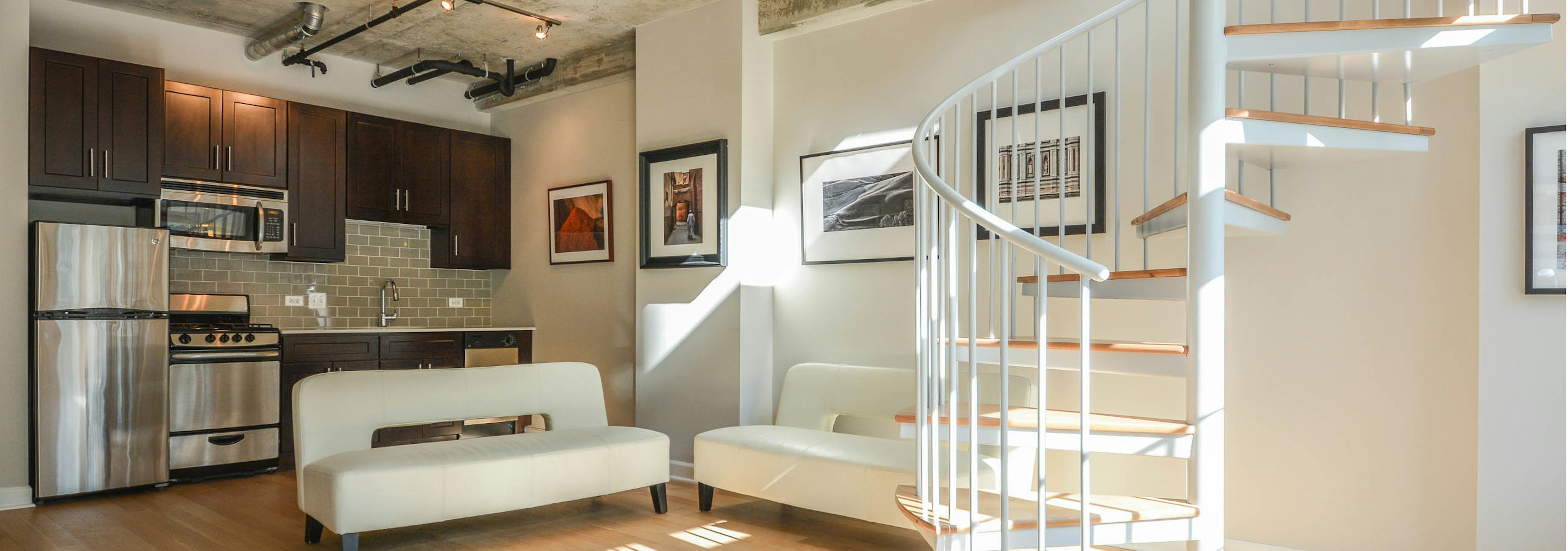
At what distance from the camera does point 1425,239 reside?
3398mm

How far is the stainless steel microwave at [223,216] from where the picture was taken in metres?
5.50

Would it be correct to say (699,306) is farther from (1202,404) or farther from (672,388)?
(1202,404)

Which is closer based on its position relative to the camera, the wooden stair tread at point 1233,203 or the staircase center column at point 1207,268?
the staircase center column at point 1207,268

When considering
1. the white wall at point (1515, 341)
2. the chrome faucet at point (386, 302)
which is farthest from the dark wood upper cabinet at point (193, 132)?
the white wall at point (1515, 341)

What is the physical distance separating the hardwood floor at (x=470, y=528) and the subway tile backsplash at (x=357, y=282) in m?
1.56

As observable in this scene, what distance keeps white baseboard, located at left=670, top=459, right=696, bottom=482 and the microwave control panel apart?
9.64 feet

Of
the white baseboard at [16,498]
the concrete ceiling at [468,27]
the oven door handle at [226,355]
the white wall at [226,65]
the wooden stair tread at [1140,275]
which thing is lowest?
the white baseboard at [16,498]

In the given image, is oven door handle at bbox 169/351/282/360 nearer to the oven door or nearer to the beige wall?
the oven door

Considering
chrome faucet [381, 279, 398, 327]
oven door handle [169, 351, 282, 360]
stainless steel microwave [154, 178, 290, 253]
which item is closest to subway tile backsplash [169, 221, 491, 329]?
chrome faucet [381, 279, 398, 327]

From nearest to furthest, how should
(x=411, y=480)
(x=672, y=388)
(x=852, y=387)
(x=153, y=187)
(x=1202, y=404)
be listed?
(x=1202, y=404) < (x=411, y=480) < (x=852, y=387) < (x=153, y=187) < (x=672, y=388)

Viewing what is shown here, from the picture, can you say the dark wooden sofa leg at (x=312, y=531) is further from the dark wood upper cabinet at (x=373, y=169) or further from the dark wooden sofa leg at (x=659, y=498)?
the dark wood upper cabinet at (x=373, y=169)

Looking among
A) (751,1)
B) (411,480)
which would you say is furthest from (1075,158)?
(411,480)

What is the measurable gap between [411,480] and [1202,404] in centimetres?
293

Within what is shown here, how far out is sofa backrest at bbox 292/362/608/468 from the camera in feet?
12.9
